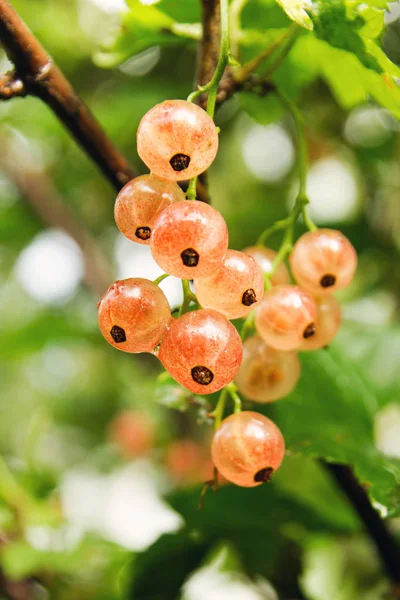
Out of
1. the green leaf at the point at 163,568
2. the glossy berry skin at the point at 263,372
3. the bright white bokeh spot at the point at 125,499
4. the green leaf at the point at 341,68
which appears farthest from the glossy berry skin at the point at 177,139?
the bright white bokeh spot at the point at 125,499

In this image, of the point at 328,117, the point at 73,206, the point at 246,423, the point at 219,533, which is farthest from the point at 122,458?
the point at 246,423

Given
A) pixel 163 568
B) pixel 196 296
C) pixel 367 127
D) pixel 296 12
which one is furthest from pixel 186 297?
pixel 367 127

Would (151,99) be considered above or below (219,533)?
above

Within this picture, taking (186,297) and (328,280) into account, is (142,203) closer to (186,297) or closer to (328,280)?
(186,297)

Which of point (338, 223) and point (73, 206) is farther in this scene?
point (73, 206)

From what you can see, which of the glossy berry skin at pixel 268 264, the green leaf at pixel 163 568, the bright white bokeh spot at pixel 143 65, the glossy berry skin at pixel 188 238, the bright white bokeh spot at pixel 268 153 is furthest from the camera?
the bright white bokeh spot at pixel 268 153

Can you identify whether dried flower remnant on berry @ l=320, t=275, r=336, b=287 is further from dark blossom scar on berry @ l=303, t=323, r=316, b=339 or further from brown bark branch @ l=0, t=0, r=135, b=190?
brown bark branch @ l=0, t=0, r=135, b=190

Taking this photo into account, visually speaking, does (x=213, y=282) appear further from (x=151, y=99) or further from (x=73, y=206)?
(x=73, y=206)

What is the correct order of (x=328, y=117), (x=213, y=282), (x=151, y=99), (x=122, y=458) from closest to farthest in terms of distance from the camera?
(x=213, y=282), (x=151, y=99), (x=328, y=117), (x=122, y=458)

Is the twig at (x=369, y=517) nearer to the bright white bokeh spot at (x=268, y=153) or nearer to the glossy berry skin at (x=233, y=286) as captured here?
the glossy berry skin at (x=233, y=286)
